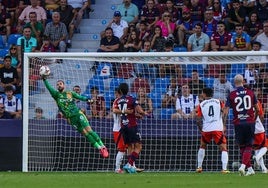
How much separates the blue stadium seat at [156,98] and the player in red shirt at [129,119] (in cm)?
103

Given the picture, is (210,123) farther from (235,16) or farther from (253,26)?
(235,16)

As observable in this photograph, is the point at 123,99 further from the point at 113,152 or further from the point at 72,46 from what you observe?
the point at 72,46

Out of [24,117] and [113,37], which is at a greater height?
[113,37]

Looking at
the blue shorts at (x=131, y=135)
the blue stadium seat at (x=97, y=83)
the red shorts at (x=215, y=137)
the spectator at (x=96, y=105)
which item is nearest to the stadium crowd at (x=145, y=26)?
the blue stadium seat at (x=97, y=83)

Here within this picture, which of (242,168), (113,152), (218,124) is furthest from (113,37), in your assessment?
(242,168)

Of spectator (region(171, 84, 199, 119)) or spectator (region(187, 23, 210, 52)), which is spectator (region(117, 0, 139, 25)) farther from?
spectator (region(171, 84, 199, 119))

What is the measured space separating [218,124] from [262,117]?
0.97 m

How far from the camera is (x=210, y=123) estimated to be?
72.7 feet

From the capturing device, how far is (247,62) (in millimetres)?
23125

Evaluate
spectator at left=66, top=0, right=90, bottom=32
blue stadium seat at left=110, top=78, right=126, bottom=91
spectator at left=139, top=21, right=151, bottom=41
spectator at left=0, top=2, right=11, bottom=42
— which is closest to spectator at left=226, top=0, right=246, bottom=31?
spectator at left=139, top=21, right=151, bottom=41

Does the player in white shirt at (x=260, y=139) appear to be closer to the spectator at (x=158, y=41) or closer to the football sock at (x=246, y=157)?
Answer: the football sock at (x=246, y=157)

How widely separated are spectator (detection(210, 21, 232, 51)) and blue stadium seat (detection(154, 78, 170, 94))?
303 cm

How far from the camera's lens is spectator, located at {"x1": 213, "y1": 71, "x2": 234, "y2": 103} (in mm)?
23547

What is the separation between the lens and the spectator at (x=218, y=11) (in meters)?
27.6
